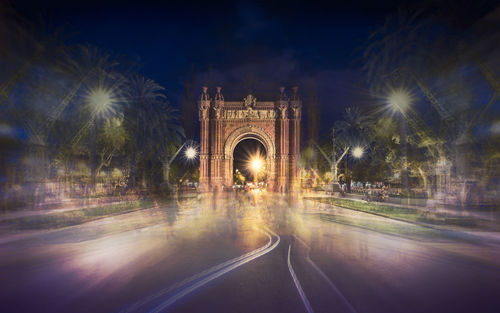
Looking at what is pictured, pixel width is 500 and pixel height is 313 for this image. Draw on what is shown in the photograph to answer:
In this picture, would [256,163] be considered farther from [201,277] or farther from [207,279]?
[207,279]

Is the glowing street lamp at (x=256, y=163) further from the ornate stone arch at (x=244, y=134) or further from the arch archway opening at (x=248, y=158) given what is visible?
the ornate stone arch at (x=244, y=134)

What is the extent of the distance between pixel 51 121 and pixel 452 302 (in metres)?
26.6

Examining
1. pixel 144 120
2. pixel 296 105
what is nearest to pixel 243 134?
pixel 296 105

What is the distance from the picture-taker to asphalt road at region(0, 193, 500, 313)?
16.9 feet

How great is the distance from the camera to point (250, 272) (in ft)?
22.0

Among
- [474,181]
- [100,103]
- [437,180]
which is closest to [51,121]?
[100,103]

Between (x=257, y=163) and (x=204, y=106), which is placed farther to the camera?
(x=257, y=163)

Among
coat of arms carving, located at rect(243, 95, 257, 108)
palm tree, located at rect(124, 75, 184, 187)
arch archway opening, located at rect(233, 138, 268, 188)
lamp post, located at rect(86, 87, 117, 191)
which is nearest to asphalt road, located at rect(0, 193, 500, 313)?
lamp post, located at rect(86, 87, 117, 191)

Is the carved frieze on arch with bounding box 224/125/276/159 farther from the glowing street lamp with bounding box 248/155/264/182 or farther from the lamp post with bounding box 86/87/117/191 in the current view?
the glowing street lamp with bounding box 248/155/264/182

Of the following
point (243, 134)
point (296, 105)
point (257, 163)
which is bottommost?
point (257, 163)

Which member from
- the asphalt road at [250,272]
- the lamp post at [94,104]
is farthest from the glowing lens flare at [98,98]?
the asphalt road at [250,272]

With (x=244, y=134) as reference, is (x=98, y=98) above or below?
below

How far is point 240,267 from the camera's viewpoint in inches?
277

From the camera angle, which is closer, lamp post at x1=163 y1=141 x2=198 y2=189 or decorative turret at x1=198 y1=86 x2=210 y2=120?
lamp post at x1=163 y1=141 x2=198 y2=189
